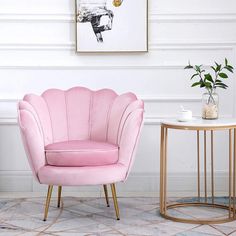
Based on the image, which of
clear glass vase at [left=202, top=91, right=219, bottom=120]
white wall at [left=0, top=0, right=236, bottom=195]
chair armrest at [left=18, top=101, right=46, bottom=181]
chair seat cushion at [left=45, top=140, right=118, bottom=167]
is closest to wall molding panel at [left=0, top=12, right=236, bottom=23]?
white wall at [left=0, top=0, right=236, bottom=195]

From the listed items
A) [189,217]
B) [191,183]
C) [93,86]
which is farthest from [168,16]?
[189,217]

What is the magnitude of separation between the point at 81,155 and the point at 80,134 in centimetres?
49

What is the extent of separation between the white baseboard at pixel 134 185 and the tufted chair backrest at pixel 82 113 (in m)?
0.61

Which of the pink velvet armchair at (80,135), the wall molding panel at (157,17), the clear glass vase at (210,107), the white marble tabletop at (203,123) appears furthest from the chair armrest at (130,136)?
the wall molding panel at (157,17)

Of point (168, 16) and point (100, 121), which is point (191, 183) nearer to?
point (100, 121)

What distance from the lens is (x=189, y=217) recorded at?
126 inches

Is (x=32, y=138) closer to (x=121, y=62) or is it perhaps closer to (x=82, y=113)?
(x=82, y=113)

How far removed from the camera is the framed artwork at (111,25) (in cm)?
381

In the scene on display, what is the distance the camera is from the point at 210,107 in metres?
3.24

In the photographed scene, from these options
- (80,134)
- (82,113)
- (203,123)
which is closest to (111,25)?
(82,113)

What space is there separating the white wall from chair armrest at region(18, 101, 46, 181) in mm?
846

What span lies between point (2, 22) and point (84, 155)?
1.42 meters

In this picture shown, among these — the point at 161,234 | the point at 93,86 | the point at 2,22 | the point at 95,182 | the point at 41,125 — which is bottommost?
the point at 161,234

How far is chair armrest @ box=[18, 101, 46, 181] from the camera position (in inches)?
119
